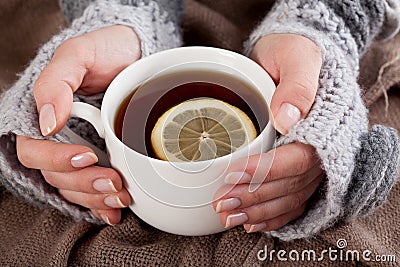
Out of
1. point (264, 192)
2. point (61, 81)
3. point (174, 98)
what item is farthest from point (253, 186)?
point (61, 81)

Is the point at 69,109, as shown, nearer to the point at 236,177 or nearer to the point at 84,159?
the point at 84,159

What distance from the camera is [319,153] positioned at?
597 mm

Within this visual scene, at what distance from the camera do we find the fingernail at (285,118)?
1.96ft

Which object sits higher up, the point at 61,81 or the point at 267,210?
the point at 61,81

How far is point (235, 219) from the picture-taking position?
0.63m

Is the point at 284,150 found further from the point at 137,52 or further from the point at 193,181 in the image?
the point at 137,52

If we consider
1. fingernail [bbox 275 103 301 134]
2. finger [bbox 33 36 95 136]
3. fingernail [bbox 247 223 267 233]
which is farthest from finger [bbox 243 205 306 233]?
finger [bbox 33 36 95 136]

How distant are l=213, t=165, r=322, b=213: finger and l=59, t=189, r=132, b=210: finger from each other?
97 millimetres

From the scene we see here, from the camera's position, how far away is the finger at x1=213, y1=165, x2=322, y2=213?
1.97 ft

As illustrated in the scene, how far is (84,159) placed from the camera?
0.62 meters

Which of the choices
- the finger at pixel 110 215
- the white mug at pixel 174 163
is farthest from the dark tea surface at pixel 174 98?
the finger at pixel 110 215

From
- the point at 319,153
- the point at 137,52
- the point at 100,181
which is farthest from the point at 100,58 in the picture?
the point at 319,153

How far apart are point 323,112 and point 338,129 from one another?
22 mm

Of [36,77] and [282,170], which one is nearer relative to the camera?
[282,170]
